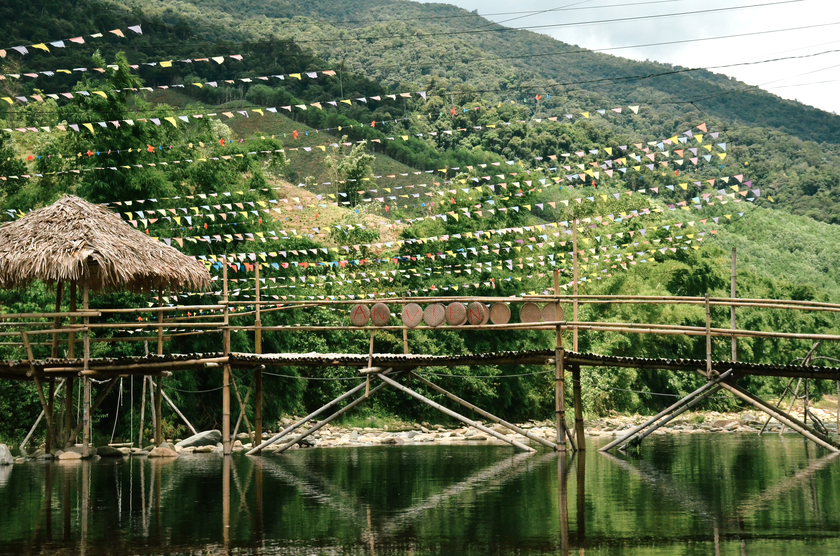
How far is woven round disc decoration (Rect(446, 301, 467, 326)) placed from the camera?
1327cm

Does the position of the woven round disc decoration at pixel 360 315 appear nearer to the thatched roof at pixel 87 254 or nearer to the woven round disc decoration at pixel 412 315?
the woven round disc decoration at pixel 412 315

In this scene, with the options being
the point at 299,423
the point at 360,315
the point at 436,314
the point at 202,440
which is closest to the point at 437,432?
the point at 202,440

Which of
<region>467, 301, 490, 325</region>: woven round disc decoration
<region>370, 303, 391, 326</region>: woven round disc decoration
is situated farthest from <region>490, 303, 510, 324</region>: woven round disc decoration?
<region>370, 303, 391, 326</region>: woven round disc decoration

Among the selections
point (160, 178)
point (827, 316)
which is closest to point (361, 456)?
point (160, 178)

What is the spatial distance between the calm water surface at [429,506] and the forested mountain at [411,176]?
561cm

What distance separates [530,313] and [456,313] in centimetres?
115

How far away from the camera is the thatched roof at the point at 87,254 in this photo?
1399cm

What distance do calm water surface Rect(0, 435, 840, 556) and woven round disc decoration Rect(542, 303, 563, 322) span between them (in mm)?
1930

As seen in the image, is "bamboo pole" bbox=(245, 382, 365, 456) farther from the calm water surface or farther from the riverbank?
the riverbank

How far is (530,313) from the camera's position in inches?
539

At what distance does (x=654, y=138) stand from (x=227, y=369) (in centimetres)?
4796

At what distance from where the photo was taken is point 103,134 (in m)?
19.3

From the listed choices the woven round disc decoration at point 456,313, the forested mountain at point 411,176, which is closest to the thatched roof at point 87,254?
the forested mountain at point 411,176

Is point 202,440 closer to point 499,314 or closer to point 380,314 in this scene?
point 380,314
